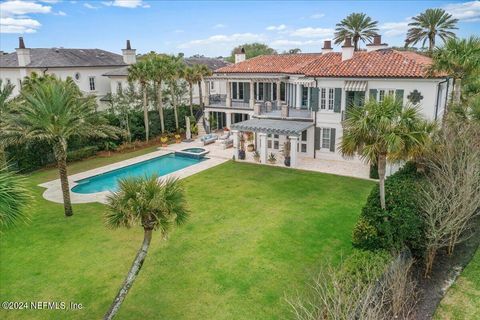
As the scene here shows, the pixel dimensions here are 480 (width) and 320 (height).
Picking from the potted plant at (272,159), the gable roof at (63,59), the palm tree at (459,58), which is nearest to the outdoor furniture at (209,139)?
the potted plant at (272,159)

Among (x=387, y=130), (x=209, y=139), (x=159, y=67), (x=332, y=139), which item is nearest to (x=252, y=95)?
(x=209, y=139)

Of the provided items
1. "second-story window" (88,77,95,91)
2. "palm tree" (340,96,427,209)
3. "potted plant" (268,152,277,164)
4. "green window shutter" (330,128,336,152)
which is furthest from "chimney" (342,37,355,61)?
"second-story window" (88,77,95,91)

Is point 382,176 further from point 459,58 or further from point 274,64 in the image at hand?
point 274,64

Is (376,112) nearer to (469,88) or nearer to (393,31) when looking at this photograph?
(469,88)

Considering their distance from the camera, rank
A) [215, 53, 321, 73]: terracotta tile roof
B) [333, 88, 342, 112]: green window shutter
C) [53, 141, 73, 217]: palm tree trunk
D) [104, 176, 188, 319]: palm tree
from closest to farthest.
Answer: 1. [104, 176, 188, 319]: palm tree
2. [53, 141, 73, 217]: palm tree trunk
3. [333, 88, 342, 112]: green window shutter
4. [215, 53, 321, 73]: terracotta tile roof

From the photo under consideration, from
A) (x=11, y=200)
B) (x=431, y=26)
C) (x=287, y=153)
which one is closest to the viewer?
(x=11, y=200)

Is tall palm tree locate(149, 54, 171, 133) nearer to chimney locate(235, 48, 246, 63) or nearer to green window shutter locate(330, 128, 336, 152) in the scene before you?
chimney locate(235, 48, 246, 63)

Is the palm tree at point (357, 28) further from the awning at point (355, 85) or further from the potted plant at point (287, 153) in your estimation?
the potted plant at point (287, 153)
